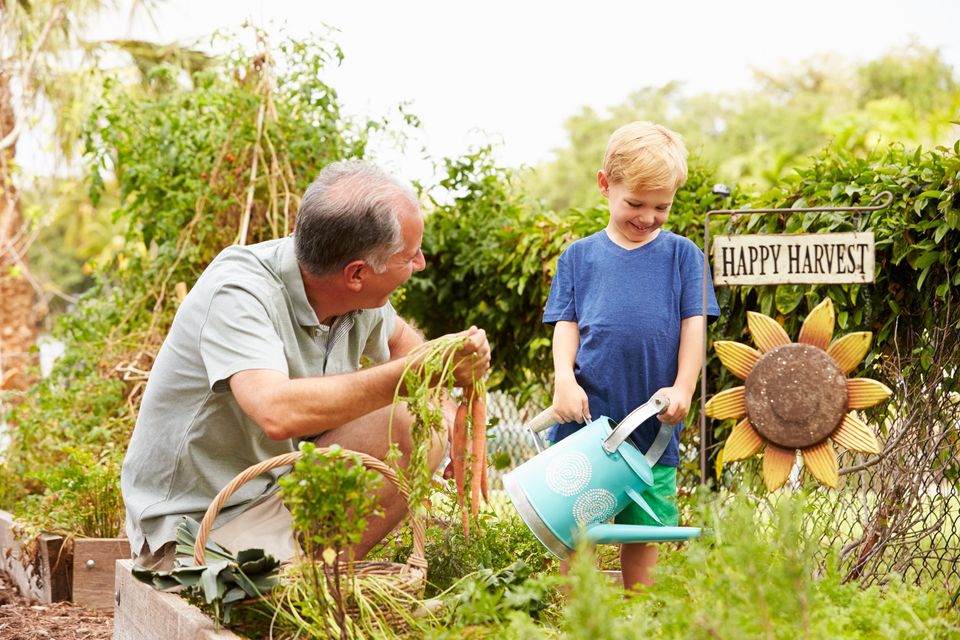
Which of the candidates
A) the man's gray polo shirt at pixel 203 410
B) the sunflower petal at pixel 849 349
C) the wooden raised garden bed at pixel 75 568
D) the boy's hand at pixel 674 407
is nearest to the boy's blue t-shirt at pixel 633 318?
the boy's hand at pixel 674 407

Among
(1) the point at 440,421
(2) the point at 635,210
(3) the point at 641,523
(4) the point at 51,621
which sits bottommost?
(4) the point at 51,621

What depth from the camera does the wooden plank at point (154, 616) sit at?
1.89 metres

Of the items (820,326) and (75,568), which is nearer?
(820,326)

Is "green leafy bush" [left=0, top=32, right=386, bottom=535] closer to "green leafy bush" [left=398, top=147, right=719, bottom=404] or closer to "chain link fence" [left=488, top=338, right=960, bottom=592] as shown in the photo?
"green leafy bush" [left=398, top=147, right=719, bottom=404]

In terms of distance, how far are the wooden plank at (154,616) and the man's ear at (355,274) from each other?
0.80m

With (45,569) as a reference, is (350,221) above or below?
above

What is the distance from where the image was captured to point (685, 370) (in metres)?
2.66

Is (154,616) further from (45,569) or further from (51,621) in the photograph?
(45,569)

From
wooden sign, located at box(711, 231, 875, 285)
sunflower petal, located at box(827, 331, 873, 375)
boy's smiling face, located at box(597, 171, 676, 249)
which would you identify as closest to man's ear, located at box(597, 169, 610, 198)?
boy's smiling face, located at box(597, 171, 676, 249)

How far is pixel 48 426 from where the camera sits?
4.33 meters

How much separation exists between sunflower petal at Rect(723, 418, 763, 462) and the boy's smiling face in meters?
0.59

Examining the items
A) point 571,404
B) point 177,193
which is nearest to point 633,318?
point 571,404

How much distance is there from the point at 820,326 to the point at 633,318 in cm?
50

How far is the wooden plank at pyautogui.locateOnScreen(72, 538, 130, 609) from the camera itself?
327 cm
